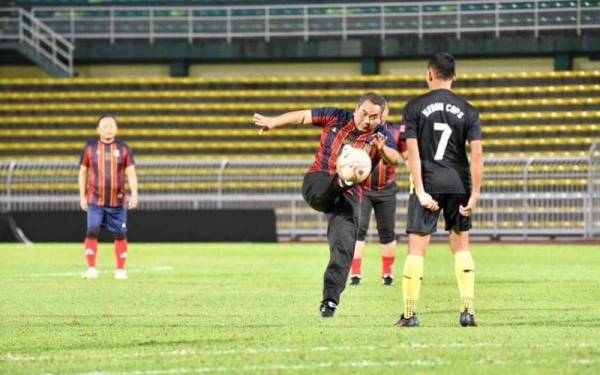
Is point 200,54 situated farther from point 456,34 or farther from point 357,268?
point 357,268

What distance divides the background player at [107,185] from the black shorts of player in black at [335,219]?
6276mm

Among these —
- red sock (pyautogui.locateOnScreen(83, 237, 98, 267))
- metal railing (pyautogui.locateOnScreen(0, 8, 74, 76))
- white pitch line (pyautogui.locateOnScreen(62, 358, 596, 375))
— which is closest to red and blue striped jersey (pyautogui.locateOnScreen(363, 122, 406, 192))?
red sock (pyautogui.locateOnScreen(83, 237, 98, 267))

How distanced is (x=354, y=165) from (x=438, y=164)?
2.26ft

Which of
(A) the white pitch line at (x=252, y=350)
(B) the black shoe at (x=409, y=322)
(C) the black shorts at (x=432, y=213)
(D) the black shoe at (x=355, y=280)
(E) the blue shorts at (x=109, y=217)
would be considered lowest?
(D) the black shoe at (x=355, y=280)

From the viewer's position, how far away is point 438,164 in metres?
9.64

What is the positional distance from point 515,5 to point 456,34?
1.67m

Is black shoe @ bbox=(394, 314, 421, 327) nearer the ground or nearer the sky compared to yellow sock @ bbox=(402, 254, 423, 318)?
nearer the ground

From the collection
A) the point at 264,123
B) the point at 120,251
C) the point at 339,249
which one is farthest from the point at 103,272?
the point at 264,123

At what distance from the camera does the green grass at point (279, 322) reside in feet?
24.5

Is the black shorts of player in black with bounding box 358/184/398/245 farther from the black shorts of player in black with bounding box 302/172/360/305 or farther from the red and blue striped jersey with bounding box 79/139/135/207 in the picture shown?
the black shorts of player in black with bounding box 302/172/360/305

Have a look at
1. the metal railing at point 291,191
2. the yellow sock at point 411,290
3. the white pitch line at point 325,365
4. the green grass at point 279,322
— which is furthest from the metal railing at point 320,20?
the white pitch line at point 325,365

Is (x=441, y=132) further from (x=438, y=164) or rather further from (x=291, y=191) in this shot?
(x=291, y=191)

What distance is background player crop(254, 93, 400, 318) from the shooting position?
34.0 ft

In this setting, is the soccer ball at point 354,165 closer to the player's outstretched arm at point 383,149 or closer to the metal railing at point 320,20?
the player's outstretched arm at point 383,149
